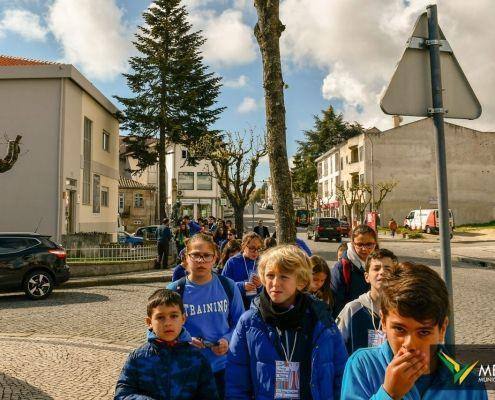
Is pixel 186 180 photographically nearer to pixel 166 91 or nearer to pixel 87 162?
pixel 166 91

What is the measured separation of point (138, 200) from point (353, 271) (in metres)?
44.3

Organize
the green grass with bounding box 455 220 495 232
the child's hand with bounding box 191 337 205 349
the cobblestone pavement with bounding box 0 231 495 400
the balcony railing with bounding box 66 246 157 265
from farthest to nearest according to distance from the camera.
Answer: the green grass with bounding box 455 220 495 232 → the balcony railing with bounding box 66 246 157 265 → the cobblestone pavement with bounding box 0 231 495 400 → the child's hand with bounding box 191 337 205 349

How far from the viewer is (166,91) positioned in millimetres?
30766

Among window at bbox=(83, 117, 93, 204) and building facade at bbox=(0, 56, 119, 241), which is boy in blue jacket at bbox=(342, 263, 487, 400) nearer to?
building facade at bbox=(0, 56, 119, 241)

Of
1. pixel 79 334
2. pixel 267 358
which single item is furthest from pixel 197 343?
pixel 79 334

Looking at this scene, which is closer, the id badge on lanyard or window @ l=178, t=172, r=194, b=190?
the id badge on lanyard

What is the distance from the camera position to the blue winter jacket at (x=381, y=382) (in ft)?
4.97

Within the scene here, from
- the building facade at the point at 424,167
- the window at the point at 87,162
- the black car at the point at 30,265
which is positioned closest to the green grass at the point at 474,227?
the building facade at the point at 424,167

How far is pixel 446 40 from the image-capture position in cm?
341

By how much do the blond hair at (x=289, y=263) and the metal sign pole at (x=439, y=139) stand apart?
2.89 ft

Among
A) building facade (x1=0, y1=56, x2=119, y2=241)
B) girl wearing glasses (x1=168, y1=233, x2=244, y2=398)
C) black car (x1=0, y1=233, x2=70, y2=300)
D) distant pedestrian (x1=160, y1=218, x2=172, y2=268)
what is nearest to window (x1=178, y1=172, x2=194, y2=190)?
building facade (x1=0, y1=56, x2=119, y2=241)

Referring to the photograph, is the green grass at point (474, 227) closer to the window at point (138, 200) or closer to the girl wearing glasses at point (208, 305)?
the window at point (138, 200)

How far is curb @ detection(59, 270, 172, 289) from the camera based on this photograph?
46.5 ft

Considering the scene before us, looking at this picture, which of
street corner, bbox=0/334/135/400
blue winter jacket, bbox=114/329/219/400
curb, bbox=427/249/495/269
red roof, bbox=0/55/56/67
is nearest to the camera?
blue winter jacket, bbox=114/329/219/400
